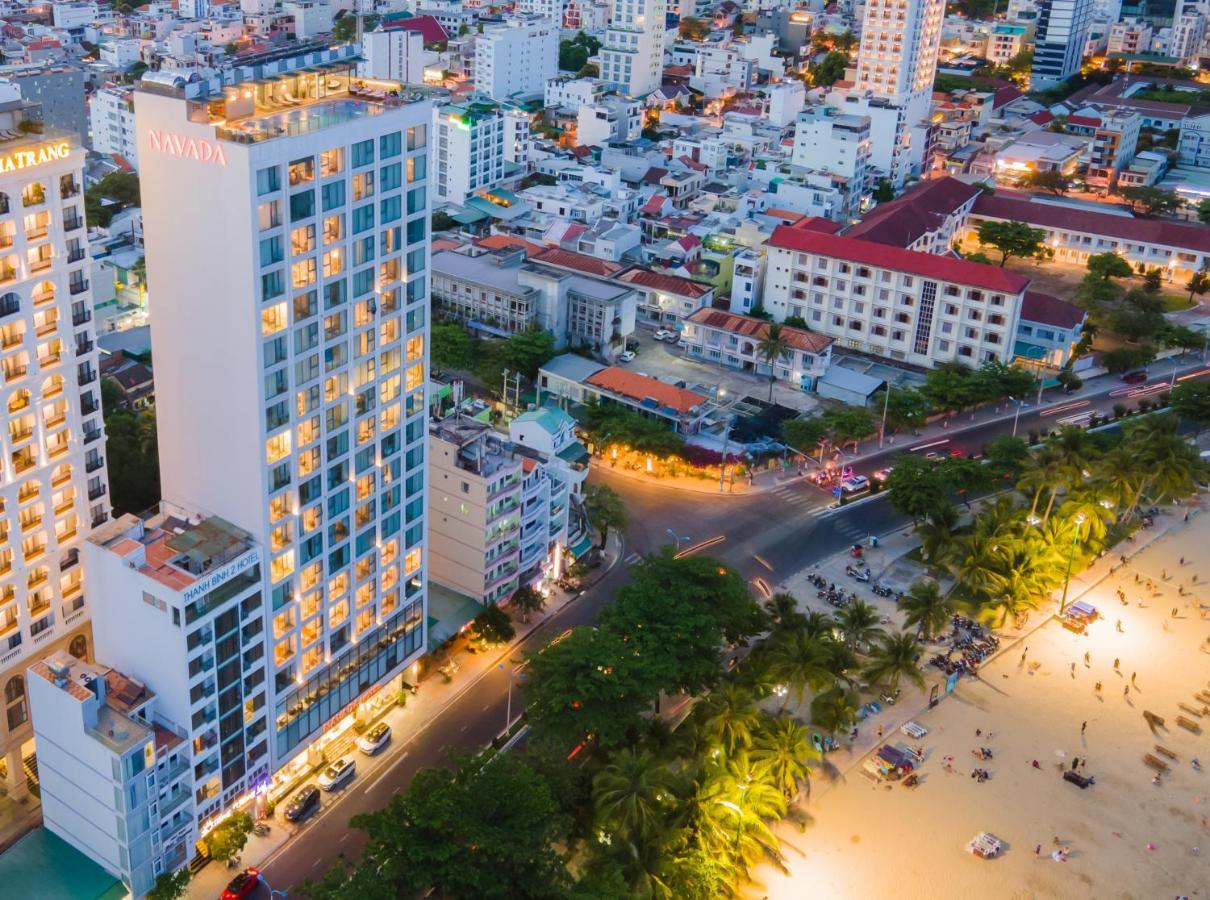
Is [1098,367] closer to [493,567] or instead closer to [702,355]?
[702,355]

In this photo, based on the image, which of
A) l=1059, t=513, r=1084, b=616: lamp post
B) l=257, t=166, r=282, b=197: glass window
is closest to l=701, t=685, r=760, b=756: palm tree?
l=1059, t=513, r=1084, b=616: lamp post

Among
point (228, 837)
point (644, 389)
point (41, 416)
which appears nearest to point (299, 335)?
point (41, 416)

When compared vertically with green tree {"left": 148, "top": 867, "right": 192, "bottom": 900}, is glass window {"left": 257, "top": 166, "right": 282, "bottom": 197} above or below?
above

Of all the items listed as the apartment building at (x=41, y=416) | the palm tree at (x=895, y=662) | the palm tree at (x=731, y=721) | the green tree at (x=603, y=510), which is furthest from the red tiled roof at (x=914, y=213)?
the apartment building at (x=41, y=416)

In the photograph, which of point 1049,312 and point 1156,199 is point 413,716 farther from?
point 1156,199

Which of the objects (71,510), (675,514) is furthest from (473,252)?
(71,510)

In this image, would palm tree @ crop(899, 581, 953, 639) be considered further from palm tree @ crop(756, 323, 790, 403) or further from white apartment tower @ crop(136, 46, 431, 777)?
palm tree @ crop(756, 323, 790, 403)
